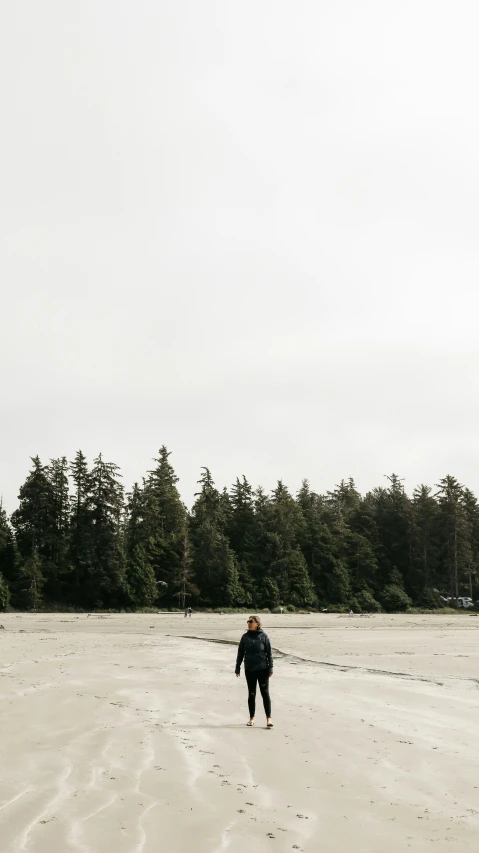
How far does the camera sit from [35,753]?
30.1ft

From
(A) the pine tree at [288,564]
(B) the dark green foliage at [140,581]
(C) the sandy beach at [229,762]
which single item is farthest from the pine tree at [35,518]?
(C) the sandy beach at [229,762]

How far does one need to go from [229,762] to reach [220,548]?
2573 inches

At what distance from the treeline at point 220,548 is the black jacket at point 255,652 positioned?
5551 centimetres

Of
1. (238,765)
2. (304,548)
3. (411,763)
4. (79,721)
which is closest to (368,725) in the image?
(411,763)

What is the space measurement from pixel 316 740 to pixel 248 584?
211ft

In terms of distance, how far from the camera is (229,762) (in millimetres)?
9281

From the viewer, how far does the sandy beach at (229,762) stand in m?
6.47

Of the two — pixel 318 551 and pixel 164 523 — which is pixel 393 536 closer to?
pixel 318 551

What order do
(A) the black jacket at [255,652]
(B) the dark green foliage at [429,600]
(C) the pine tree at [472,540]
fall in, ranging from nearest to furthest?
(A) the black jacket at [255,652], (B) the dark green foliage at [429,600], (C) the pine tree at [472,540]

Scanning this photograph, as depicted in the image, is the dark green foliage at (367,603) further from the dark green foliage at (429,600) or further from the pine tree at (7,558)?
the pine tree at (7,558)

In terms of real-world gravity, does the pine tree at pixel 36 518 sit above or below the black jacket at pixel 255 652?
above

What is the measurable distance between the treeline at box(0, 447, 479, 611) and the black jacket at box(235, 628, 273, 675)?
55.5 m

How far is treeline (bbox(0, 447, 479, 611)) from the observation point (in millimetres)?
68812

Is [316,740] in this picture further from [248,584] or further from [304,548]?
[304,548]
